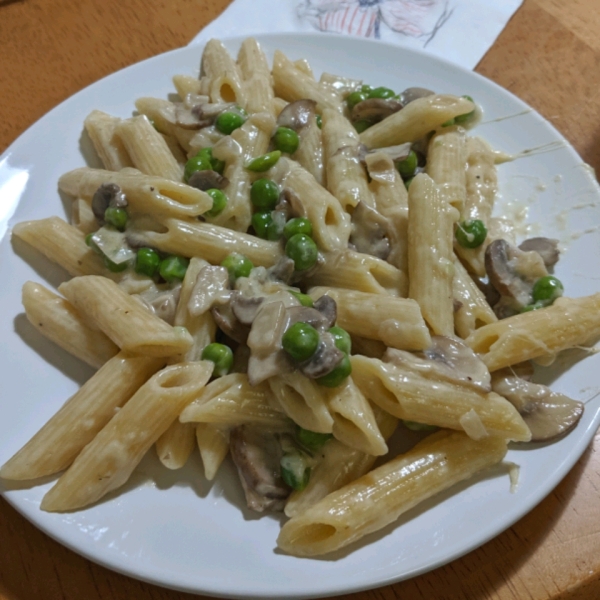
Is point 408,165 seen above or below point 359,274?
above

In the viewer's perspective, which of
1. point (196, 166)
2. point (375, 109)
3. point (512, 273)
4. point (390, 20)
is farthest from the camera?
point (390, 20)

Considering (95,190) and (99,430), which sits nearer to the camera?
(99,430)

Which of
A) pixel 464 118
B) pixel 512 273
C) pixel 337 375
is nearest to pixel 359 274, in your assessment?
pixel 337 375

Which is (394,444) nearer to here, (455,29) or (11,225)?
(11,225)

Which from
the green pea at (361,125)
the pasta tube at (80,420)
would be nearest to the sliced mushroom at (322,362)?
the pasta tube at (80,420)

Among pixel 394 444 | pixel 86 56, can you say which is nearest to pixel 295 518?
pixel 394 444

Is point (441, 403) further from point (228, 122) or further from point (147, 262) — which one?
point (228, 122)

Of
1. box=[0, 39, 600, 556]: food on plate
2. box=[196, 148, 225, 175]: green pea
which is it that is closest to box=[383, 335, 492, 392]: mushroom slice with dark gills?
box=[0, 39, 600, 556]: food on plate
